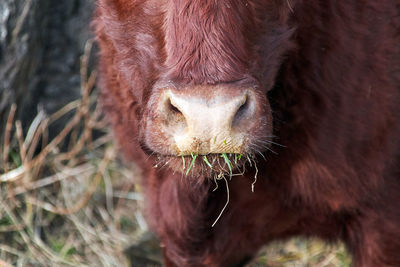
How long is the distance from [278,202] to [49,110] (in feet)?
6.75

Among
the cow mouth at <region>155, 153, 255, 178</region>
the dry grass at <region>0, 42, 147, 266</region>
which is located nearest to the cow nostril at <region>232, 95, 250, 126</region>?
the cow mouth at <region>155, 153, 255, 178</region>

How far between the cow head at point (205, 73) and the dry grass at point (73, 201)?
56.6 inches

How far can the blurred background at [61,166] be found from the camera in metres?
3.81

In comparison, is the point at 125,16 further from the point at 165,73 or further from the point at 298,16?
the point at 298,16

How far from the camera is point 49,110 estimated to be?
A: 14.1 feet

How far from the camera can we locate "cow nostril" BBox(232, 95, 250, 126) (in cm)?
201

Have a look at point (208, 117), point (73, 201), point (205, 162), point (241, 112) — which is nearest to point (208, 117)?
point (208, 117)

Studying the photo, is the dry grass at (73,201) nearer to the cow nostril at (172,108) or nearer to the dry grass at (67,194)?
the dry grass at (67,194)

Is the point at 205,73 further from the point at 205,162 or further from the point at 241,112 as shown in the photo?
the point at 205,162

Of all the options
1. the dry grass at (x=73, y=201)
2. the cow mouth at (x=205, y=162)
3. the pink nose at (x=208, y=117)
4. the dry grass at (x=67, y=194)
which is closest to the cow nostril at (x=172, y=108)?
the pink nose at (x=208, y=117)

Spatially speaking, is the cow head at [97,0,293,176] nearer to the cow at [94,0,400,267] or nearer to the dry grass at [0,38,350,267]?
Answer: the cow at [94,0,400,267]

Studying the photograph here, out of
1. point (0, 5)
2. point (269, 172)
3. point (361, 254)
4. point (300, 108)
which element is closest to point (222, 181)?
point (269, 172)

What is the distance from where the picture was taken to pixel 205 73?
2.03 meters

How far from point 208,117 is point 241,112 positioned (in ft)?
0.44
